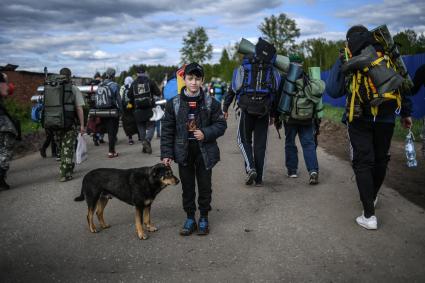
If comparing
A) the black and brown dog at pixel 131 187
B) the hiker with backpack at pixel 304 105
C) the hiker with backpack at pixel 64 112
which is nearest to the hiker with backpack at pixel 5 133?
the hiker with backpack at pixel 64 112

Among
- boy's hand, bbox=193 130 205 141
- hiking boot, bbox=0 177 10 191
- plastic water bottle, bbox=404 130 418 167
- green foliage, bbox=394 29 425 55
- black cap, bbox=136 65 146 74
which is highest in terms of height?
green foliage, bbox=394 29 425 55

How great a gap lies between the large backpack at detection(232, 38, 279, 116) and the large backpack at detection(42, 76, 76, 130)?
304cm

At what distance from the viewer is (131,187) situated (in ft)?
14.6

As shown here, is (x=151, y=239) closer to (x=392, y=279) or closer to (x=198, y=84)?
(x=198, y=84)

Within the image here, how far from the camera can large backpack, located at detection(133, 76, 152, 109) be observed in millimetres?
9961

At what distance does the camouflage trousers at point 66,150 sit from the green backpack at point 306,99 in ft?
12.4

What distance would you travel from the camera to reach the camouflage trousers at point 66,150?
7156 mm

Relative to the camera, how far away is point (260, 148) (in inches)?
248

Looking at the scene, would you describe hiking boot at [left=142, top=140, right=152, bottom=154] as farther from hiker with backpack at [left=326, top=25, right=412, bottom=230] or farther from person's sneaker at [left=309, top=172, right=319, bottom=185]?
hiker with backpack at [left=326, top=25, right=412, bottom=230]

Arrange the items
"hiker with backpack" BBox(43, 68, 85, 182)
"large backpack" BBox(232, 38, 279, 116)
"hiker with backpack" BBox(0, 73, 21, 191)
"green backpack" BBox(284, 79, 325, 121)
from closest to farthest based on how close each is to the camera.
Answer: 1. "large backpack" BBox(232, 38, 279, 116)
2. "green backpack" BBox(284, 79, 325, 121)
3. "hiker with backpack" BBox(0, 73, 21, 191)
4. "hiker with backpack" BBox(43, 68, 85, 182)

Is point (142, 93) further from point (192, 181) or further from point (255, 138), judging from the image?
point (192, 181)

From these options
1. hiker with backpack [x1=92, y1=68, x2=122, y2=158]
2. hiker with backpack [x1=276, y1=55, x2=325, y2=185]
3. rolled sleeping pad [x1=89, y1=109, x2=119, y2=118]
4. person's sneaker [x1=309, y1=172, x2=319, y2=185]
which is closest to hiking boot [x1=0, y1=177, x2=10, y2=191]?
hiker with backpack [x1=92, y1=68, x2=122, y2=158]

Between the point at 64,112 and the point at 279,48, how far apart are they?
163 ft

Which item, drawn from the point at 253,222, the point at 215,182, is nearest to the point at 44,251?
the point at 253,222
